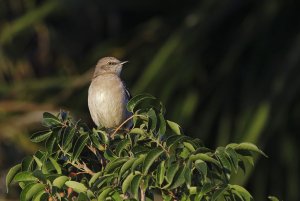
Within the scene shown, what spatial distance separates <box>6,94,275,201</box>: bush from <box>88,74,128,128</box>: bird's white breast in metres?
1.66

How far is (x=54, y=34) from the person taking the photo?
11625 mm

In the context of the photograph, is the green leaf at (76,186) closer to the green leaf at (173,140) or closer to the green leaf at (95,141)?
the green leaf at (95,141)

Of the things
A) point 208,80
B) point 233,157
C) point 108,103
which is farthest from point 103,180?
point 208,80

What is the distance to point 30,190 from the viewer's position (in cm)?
393

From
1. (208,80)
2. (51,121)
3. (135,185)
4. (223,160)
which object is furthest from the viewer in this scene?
(208,80)

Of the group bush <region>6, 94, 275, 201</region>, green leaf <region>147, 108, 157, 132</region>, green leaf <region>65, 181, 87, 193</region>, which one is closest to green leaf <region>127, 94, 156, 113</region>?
bush <region>6, 94, 275, 201</region>

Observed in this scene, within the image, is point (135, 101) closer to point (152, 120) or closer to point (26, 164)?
point (152, 120)

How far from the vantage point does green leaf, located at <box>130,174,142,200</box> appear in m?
3.81

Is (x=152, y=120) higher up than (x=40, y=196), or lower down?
higher up

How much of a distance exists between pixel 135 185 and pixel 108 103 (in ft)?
7.63

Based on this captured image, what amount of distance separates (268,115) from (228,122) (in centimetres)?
75

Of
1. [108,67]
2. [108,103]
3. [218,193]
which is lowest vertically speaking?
[218,193]

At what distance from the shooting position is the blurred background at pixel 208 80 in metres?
8.91

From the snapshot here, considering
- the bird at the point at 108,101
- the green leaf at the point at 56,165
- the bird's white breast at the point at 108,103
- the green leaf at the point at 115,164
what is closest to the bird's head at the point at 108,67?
the bird at the point at 108,101
